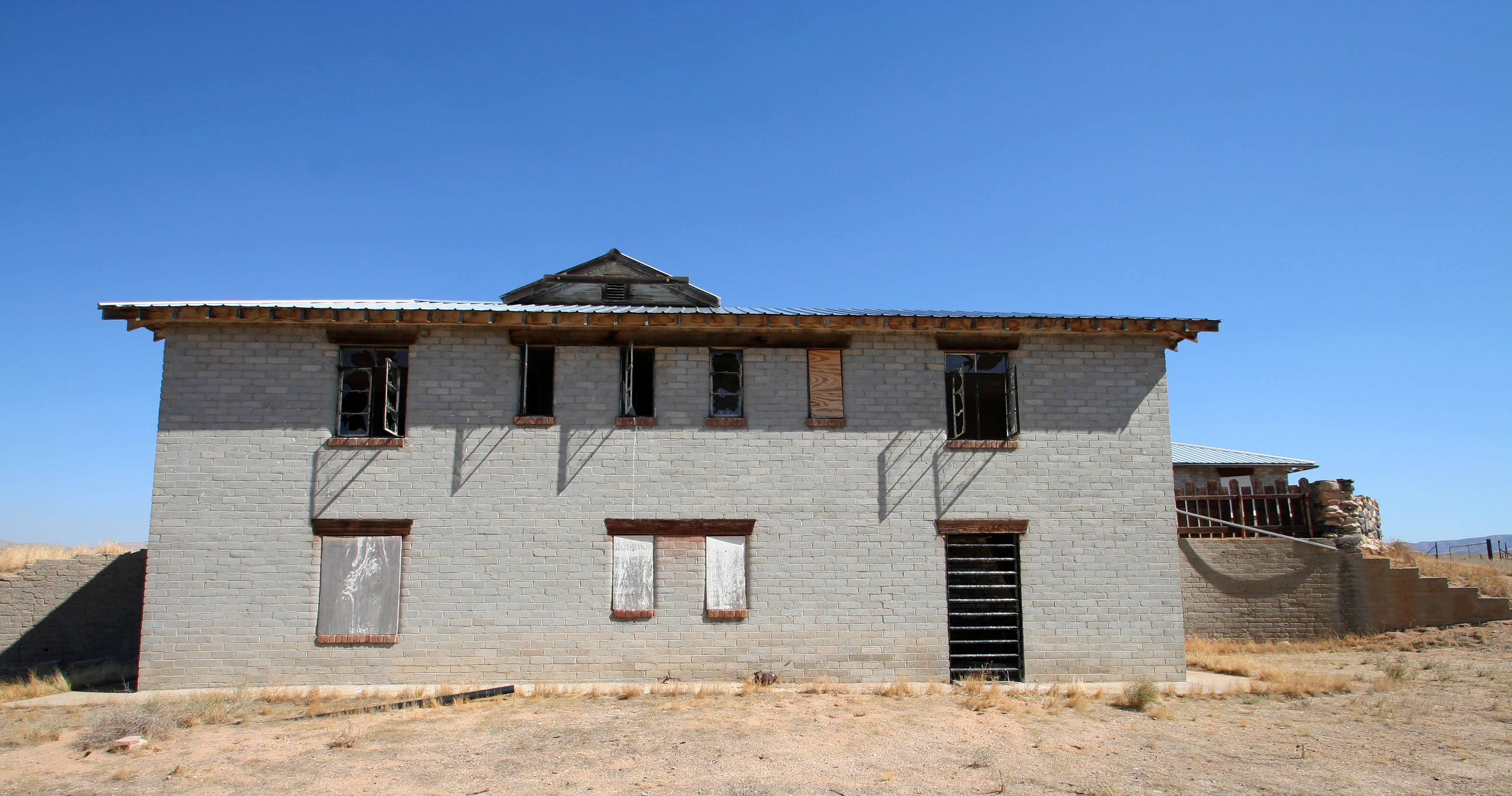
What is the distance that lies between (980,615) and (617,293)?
349 inches

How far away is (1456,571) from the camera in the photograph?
59.4 feet

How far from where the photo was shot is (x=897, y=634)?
12.6 meters

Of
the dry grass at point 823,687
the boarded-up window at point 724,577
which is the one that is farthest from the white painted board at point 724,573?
the dry grass at point 823,687

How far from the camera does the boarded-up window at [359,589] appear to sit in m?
12.2

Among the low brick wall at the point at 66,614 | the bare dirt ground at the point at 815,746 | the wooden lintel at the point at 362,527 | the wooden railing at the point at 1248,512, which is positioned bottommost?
the bare dirt ground at the point at 815,746

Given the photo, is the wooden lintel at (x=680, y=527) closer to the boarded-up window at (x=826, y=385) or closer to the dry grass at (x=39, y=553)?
the boarded-up window at (x=826, y=385)

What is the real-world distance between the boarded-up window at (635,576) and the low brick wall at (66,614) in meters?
8.44

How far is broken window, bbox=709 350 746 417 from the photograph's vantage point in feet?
43.5

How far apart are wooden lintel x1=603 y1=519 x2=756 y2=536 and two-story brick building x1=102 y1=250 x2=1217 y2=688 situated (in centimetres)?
4

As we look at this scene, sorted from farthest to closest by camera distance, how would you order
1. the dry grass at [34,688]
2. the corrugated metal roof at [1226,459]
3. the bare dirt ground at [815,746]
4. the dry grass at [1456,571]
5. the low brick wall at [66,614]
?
the corrugated metal roof at [1226,459], the dry grass at [1456,571], the low brick wall at [66,614], the dry grass at [34,688], the bare dirt ground at [815,746]

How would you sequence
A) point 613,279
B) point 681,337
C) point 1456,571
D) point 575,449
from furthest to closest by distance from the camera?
point 1456,571, point 613,279, point 681,337, point 575,449

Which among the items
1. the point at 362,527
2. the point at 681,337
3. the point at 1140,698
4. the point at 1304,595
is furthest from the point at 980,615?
the point at 362,527

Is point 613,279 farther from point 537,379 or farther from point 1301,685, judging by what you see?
point 1301,685

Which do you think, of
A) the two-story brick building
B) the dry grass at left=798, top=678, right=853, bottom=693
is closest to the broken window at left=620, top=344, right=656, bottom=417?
the two-story brick building
